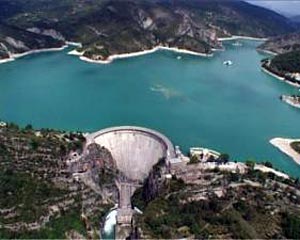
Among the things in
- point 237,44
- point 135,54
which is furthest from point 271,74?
point 237,44

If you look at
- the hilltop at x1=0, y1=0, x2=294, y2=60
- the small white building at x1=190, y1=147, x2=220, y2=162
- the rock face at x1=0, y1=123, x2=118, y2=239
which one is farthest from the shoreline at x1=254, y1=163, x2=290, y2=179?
the hilltop at x1=0, y1=0, x2=294, y2=60

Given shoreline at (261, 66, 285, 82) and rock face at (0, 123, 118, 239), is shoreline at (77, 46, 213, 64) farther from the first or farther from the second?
rock face at (0, 123, 118, 239)

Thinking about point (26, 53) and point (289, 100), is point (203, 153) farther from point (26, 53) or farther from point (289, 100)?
point (26, 53)

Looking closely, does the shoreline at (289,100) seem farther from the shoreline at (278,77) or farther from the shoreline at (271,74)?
the shoreline at (271,74)

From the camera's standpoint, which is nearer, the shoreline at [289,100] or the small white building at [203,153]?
the small white building at [203,153]

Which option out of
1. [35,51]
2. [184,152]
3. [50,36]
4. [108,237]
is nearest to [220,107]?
[184,152]

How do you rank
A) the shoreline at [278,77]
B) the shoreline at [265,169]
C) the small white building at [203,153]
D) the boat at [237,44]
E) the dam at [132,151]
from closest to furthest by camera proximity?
1. the dam at [132,151]
2. the shoreline at [265,169]
3. the small white building at [203,153]
4. the shoreline at [278,77]
5. the boat at [237,44]

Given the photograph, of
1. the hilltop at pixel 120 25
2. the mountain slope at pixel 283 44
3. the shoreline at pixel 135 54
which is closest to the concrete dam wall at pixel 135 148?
the shoreline at pixel 135 54

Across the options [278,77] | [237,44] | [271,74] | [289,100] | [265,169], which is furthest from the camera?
→ [237,44]
